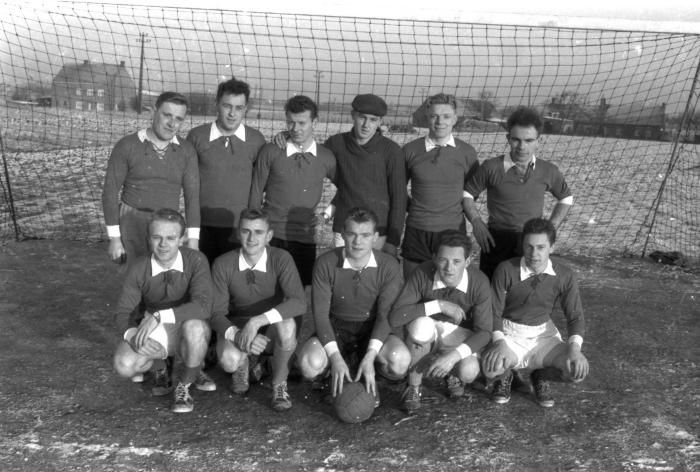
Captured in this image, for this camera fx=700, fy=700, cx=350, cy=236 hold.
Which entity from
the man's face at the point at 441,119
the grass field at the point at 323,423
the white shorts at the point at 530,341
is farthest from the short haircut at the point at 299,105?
the white shorts at the point at 530,341

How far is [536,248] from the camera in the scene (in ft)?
12.6

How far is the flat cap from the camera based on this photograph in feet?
13.4

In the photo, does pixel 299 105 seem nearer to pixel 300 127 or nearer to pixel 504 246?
pixel 300 127

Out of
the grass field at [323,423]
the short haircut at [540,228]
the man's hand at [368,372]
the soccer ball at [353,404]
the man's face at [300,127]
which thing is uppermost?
the man's face at [300,127]

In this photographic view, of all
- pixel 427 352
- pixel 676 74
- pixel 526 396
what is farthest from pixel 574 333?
pixel 676 74

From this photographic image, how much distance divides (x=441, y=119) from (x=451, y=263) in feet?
3.27

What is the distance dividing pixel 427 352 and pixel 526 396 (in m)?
0.64

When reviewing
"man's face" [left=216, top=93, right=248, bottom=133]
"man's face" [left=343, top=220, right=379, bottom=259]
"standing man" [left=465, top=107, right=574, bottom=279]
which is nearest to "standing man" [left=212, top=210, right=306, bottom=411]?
"man's face" [left=343, top=220, right=379, bottom=259]

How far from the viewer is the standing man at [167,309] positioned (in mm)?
3615

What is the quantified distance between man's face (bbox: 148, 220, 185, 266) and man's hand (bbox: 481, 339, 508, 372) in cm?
176

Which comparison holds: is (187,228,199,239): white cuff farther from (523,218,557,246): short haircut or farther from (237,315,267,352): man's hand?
(523,218,557,246): short haircut

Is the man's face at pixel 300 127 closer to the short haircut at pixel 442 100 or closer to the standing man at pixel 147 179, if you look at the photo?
the standing man at pixel 147 179

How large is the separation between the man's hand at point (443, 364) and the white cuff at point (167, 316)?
1361 millimetres

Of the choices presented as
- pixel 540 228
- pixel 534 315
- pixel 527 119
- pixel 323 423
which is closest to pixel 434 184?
pixel 527 119
